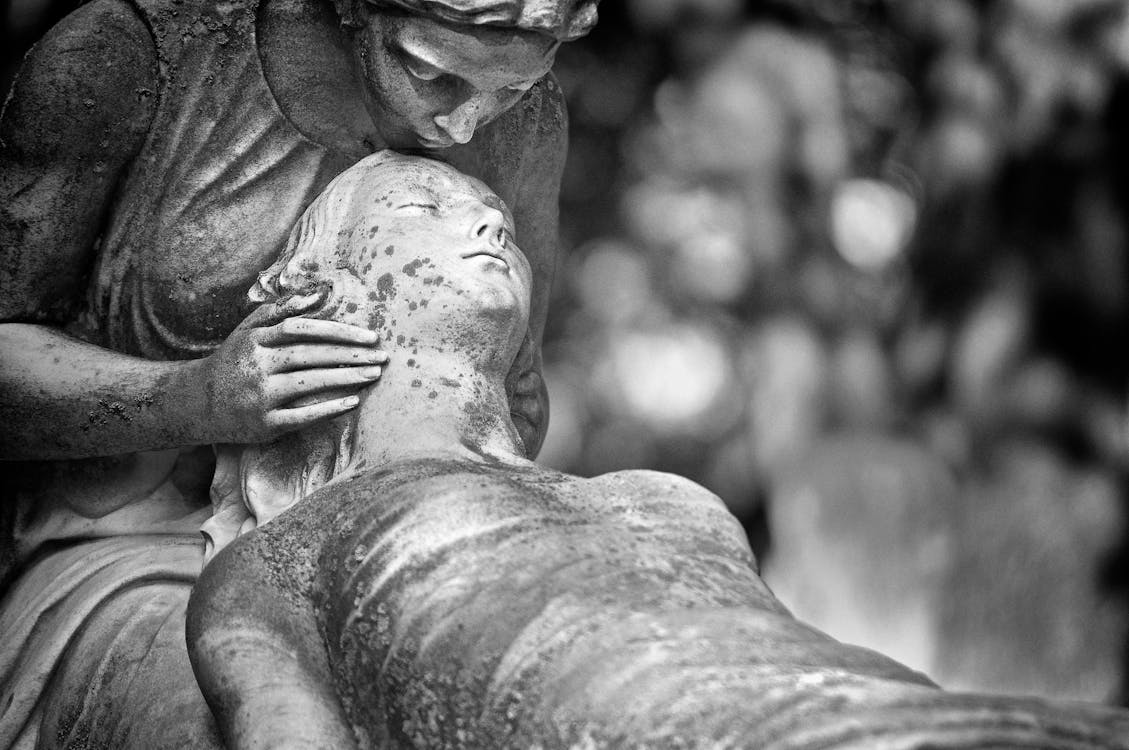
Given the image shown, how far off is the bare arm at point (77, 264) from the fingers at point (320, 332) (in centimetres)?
4

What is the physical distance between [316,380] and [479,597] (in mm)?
485

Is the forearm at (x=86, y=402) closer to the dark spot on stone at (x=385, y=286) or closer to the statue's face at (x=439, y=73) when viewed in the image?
the dark spot on stone at (x=385, y=286)

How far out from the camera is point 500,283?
2320 millimetres

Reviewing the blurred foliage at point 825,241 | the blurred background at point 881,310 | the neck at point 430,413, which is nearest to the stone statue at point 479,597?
the neck at point 430,413

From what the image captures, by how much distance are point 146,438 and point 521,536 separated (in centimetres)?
70

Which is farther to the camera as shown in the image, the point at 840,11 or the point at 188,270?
the point at 840,11

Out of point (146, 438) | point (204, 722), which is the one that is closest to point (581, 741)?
point (204, 722)

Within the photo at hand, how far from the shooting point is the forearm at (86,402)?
95.6 inches

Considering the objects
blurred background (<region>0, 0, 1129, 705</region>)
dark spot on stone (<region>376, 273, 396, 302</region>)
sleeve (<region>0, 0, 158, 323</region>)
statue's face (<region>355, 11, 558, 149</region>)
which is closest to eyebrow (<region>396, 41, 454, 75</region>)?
statue's face (<region>355, 11, 558, 149</region>)

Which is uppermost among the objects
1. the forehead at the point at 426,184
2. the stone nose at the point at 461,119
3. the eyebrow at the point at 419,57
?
the eyebrow at the point at 419,57

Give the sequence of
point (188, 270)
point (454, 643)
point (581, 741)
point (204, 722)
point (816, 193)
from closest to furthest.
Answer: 1. point (581, 741)
2. point (454, 643)
3. point (204, 722)
4. point (188, 270)
5. point (816, 193)

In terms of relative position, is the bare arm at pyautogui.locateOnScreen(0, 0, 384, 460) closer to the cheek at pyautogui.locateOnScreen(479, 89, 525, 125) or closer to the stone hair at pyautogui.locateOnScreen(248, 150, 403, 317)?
the stone hair at pyautogui.locateOnScreen(248, 150, 403, 317)

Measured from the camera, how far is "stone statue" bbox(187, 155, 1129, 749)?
1.72m

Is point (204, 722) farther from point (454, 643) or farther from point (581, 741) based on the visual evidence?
point (581, 741)
